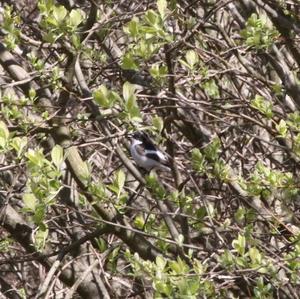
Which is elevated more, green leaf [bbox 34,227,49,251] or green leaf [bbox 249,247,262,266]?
green leaf [bbox 34,227,49,251]

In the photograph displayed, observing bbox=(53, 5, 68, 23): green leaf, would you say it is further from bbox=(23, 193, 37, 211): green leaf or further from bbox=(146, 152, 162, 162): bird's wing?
bbox=(146, 152, 162, 162): bird's wing

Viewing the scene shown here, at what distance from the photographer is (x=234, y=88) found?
214 inches

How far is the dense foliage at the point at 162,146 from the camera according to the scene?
3514mm

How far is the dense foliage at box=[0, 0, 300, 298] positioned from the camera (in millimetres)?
3514

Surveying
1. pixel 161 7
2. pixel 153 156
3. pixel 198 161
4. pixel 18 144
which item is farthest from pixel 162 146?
pixel 18 144

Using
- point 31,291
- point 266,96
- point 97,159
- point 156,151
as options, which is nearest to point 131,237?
point 156,151

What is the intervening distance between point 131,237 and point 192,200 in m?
0.65

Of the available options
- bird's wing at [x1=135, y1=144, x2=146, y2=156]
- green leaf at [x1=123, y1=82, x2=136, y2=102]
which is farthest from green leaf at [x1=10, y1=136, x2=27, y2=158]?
bird's wing at [x1=135, y1=144, x2=146, y2=156]

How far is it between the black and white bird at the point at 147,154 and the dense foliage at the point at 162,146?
0.13 meters

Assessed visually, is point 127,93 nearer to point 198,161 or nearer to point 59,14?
point 59,14

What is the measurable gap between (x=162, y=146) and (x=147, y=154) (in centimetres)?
15

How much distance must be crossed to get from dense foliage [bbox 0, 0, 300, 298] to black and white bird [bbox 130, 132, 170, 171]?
0.13 m

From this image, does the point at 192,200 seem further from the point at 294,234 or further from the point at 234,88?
the point at 234,88

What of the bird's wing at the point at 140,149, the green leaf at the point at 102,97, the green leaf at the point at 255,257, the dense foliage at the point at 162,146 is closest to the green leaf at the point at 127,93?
the dense foliage at the point at 162,146
